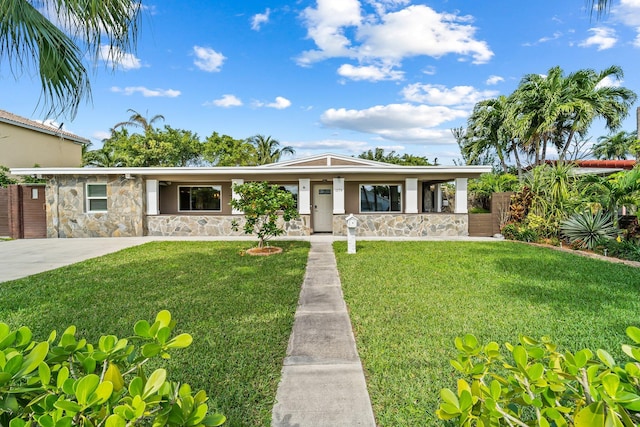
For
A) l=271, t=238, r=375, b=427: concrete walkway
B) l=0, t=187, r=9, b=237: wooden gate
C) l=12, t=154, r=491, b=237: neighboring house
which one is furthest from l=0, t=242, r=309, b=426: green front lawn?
l=0, t=187, r=9, b=237: wooden gate

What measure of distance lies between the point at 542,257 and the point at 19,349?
1012 centimetres

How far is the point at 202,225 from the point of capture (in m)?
13.9

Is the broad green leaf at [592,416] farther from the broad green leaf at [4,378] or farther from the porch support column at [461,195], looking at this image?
the porch support column at [461,195]

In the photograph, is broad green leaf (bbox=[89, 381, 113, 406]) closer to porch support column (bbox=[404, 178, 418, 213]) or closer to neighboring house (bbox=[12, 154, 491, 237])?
neighboring house (bbox=[12, 154, 491, 237])

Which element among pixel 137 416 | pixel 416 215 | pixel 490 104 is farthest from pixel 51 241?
pixel 490 104

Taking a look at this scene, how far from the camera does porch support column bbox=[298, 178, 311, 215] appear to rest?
13.8m

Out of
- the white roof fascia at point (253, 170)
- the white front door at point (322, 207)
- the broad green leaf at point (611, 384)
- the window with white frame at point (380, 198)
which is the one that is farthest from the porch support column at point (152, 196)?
the broad green leaf at point (611, 384)

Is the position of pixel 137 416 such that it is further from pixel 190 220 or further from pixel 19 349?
pixel 190 220

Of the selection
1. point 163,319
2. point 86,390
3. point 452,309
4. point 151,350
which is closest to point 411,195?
point 452,309

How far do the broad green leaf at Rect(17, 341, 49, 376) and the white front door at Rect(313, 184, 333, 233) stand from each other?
47.7 ft

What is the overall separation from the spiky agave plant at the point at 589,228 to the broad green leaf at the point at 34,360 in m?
12.1

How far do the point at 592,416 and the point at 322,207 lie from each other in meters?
14.7

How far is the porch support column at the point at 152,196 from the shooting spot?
1388 cm

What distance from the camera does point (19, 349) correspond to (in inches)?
42.8
